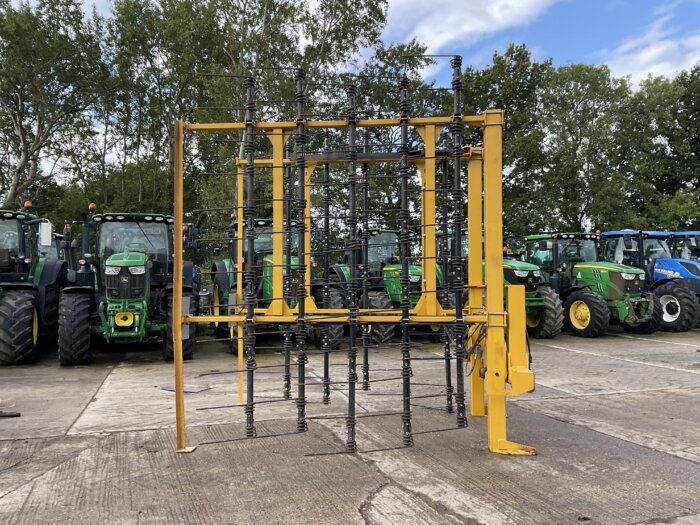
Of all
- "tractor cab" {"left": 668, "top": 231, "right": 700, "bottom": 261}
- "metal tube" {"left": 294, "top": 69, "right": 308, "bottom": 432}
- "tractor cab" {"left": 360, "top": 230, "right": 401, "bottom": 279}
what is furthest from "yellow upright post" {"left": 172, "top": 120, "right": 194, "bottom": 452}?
"tractor cab" {"left": 668, "top": 231, "right": 700, "bottom": 261}

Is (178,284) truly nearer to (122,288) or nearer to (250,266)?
(250,266)

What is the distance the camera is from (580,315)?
12797 millimetres

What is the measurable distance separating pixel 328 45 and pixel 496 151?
20.2 meters

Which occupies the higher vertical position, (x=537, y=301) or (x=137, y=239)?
(x=137, y=239)

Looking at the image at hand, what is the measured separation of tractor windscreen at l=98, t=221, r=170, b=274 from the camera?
10.0m

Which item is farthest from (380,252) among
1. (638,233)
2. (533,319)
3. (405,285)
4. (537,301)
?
(405,285)

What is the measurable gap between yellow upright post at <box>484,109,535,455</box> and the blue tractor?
36.8 ft

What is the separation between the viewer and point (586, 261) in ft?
46.0

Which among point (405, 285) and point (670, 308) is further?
point (670, 308)

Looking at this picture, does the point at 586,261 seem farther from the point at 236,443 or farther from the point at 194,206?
the point at 194,206

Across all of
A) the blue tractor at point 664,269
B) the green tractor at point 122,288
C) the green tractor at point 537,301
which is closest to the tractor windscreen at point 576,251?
the blue tractor at point 664,269

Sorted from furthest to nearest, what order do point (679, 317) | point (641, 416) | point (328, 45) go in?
point (328, 45) < point (679, 317) < point (641, 416)

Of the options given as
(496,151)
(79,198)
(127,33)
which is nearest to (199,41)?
(127,33)

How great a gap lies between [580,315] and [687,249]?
215 inches
